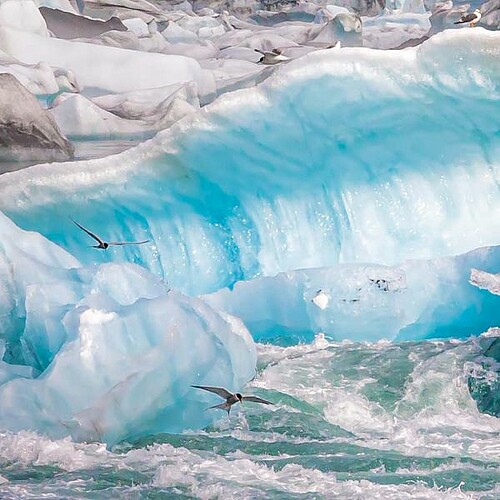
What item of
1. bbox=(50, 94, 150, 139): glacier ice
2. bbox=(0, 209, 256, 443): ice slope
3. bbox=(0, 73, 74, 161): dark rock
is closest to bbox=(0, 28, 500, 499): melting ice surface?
bbox=(0, 209, 256, 443): ice slope

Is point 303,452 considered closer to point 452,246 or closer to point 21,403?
point 21,403

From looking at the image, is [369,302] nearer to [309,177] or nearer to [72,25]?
[309,177]

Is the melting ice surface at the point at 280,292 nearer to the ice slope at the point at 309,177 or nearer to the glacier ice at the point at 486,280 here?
the ice slope at the point at 309,177

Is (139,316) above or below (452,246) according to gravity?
above

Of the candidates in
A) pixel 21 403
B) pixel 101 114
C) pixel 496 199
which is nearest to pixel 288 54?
pixel 101 114

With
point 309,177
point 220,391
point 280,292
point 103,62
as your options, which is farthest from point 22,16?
point 220,391

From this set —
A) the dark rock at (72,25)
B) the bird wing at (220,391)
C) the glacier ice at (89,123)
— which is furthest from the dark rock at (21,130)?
the dark rock at (72,25)
